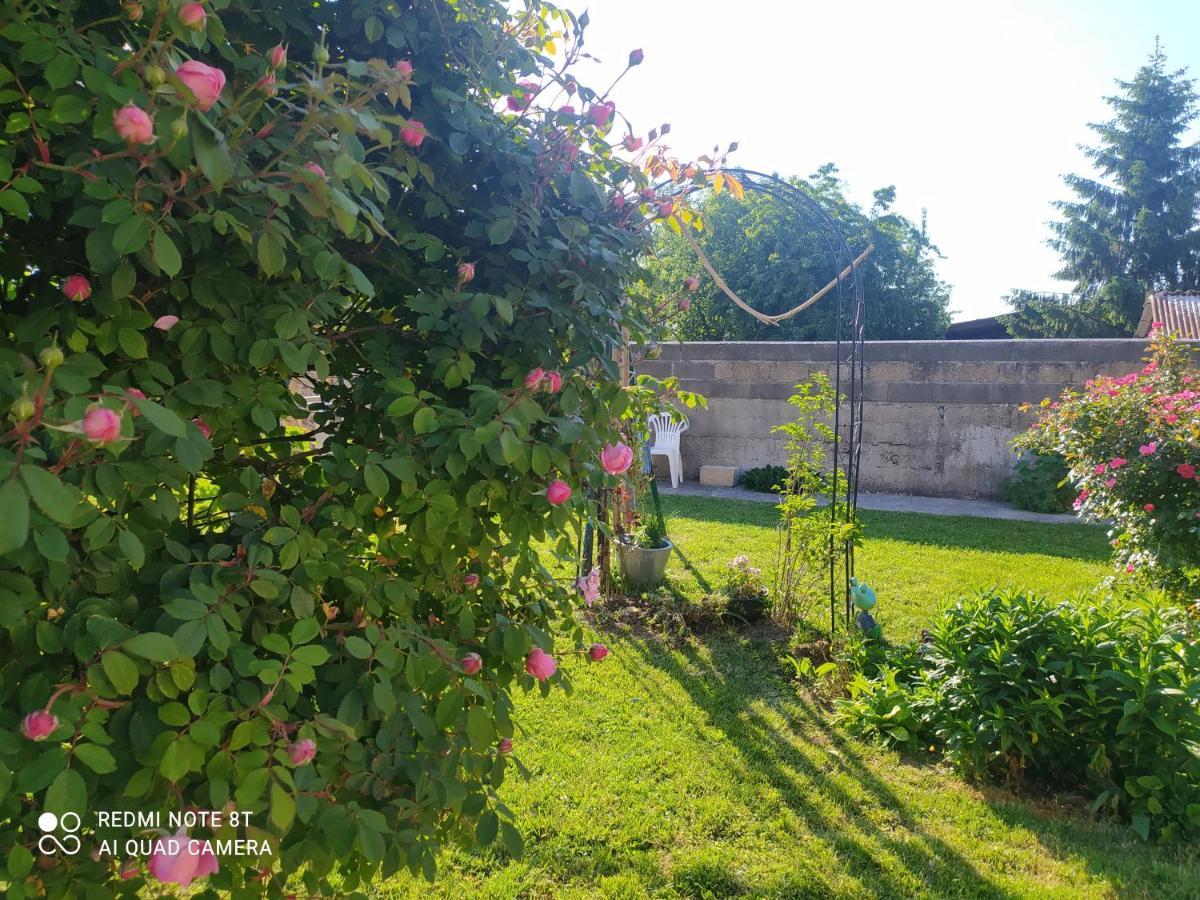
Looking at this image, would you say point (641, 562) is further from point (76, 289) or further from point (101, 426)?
point (101, 426)

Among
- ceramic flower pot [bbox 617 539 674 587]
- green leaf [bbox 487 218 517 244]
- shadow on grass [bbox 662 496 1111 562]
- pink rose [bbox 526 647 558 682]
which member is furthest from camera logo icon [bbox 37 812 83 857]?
shadow on grass [bbox 662 496 1111 562]

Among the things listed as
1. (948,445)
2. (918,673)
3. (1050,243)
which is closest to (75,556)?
(918,673)

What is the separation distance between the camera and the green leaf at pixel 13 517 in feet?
2.09

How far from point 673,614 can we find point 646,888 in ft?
6.88

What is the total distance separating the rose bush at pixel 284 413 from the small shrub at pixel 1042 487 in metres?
6.61

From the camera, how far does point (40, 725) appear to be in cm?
79

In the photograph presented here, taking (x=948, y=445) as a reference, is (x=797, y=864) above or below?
below

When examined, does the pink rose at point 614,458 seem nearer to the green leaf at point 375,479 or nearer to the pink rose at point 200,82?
the green leaf at point 375,479

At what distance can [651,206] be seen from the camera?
1667 mm

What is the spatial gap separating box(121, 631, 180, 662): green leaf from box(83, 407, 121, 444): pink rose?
25cm

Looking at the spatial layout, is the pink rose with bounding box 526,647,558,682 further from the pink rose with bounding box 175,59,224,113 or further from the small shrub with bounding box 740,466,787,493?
the small shrub with bounding box 740,466,787,493

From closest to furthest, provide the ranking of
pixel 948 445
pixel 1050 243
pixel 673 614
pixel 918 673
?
1. pixel 918 673
2. pixel 673 614
3. pixel 948 445
4. pixel 1050 243

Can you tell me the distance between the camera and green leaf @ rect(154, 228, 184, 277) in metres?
0.84

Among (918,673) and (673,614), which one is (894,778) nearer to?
(918,673)
